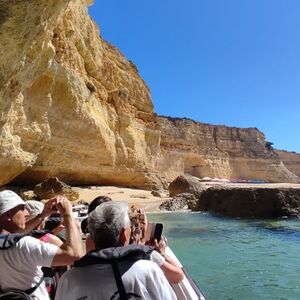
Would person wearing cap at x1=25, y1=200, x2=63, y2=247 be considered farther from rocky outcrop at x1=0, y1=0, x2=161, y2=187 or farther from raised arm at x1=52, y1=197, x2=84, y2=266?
rocky outcrop at x1=0, y1=0, x2=161, y2=187

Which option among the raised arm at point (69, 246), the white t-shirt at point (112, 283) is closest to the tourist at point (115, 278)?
the white t-shirt at point (112, 283)

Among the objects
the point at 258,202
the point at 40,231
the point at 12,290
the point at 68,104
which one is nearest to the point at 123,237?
the point at 12,290

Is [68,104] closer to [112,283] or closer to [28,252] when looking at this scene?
[28,252]

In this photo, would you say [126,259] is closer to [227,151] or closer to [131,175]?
[131,175]

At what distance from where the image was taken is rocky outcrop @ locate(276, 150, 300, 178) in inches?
3452

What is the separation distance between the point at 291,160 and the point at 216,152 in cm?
2785

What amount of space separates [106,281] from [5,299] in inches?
39.4

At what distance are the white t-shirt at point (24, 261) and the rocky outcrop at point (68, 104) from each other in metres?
7.86

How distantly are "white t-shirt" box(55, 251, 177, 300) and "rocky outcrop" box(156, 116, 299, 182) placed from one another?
5313cm

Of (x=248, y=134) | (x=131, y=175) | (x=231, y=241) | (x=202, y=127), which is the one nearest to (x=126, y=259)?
(x=231, y=241)

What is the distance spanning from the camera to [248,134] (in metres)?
73.2

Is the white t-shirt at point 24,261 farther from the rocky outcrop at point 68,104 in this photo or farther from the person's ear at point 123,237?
the rocky outcrop at point 68,104

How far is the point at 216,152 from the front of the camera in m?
68.3

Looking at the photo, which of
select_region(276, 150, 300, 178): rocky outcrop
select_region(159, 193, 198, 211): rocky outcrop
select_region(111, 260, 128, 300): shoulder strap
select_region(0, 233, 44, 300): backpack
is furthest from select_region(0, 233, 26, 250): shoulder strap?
select_region(276, 150, 300, 178): rocky outcrop
